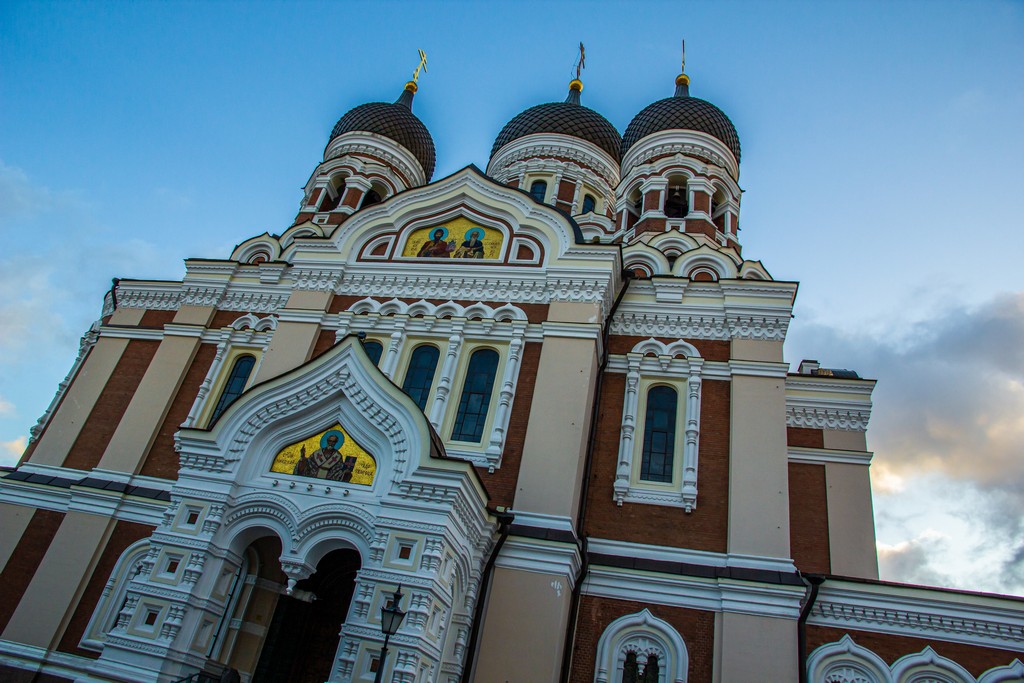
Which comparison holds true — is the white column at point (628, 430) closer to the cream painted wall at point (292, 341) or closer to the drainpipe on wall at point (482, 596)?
the drainpipe on wall at point (482, 596)

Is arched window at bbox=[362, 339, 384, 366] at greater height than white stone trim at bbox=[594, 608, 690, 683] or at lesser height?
greater

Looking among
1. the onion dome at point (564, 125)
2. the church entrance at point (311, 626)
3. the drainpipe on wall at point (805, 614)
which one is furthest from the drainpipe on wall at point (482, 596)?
the onion dome at point (564, 125)

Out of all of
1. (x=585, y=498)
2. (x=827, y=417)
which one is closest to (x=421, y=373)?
(x=585, y=498)

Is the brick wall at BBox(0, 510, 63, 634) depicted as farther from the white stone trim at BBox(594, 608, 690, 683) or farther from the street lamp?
the white stone trim at BBox(594, 608, 690, 683)

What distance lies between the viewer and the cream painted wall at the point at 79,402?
1444 cm

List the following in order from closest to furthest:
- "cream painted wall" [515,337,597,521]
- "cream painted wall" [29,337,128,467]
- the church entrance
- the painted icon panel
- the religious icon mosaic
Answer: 1. the religious icon mosaic
2. the church entrance
3. "cream painted wall" [515,337,597,521]
4. the painted icon panel
5. "cream painted wall" [29,337,128,467]

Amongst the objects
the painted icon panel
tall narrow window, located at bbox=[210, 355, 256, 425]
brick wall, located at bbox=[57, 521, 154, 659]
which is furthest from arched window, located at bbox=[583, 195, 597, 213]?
brick wall, located at bbox=[57, 521, 154, 659]

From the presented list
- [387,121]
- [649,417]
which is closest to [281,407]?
[649,417]

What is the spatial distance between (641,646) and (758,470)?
3231mm

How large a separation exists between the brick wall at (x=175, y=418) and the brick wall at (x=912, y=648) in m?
11.3

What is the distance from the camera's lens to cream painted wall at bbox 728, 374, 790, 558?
10.7 meters

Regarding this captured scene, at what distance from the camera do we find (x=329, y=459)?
387 inches

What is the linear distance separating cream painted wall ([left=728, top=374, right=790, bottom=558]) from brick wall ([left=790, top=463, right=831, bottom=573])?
126 inches

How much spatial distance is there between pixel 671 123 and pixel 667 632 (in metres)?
13.8
